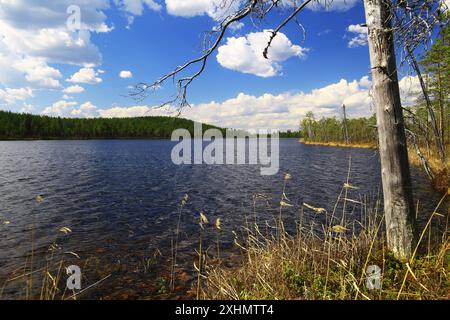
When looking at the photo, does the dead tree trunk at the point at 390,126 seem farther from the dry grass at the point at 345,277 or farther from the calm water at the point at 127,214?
the calm water at the point at 127,214

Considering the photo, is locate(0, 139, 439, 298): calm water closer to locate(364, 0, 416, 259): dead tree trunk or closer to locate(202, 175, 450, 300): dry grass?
locate(364, 0, 416, 259): dead tree trunk

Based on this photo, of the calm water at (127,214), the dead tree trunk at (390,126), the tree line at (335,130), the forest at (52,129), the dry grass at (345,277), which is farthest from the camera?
the forest at (52,129)

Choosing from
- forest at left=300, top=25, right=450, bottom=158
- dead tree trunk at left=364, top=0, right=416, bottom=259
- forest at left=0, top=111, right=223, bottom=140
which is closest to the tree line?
forest at left=300, top=25, right=450, bottom=158

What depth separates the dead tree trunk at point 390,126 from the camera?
4660mm

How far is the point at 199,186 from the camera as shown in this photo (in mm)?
21875

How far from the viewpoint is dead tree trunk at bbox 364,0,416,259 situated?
466cm

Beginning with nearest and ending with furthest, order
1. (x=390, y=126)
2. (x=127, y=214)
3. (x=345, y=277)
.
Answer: (x=345, y=277), (x=390, y=126), (x=127, y=214)

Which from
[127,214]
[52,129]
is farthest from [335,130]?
[52,129]

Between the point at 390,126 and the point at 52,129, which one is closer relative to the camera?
the point at 390,126

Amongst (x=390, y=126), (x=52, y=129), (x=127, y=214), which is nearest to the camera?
(x=390, y=126)

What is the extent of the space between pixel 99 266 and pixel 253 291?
5.24 meters

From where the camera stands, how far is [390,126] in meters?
4.69

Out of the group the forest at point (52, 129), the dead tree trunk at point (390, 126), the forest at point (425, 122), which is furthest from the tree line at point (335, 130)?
the dead tree trunk at point (390, 126)

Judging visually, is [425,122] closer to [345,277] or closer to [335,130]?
[345,277]
